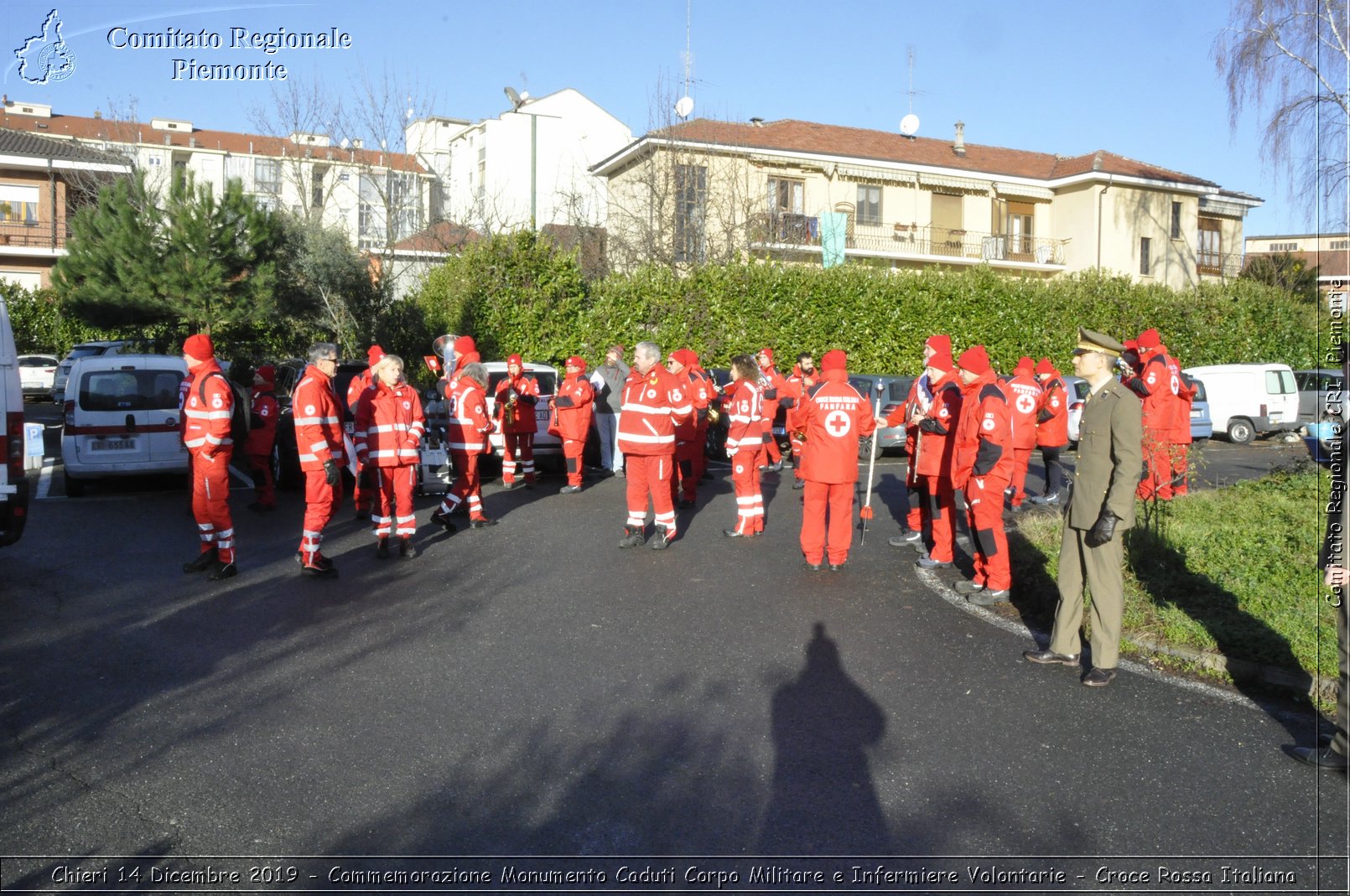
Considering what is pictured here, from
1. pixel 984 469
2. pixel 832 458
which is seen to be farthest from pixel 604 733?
pixel 832 458

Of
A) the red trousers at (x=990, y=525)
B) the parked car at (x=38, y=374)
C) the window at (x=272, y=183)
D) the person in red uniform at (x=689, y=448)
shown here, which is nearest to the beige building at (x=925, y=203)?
the window at (x=272, y=183)

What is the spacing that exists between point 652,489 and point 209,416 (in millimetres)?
4156

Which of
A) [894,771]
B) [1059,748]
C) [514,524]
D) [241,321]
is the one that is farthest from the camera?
[241,321]

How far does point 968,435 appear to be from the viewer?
8617mm

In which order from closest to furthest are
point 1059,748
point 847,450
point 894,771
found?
1. point 894,771
2. point 1059,748
3. point 847,450

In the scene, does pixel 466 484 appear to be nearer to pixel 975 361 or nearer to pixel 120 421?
pixel 120 421

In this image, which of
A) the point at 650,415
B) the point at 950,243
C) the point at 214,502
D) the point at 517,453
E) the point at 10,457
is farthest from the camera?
the point at 950,243

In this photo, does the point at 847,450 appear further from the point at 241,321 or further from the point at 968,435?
the point at 241,321

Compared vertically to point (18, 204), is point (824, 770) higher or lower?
lower

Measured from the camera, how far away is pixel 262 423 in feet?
43.9

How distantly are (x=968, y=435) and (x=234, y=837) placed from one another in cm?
616

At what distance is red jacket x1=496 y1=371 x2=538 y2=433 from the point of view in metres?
15.1

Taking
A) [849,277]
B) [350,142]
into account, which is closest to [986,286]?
[849,277]

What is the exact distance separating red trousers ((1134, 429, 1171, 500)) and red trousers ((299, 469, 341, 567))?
Result: 7494 mm
